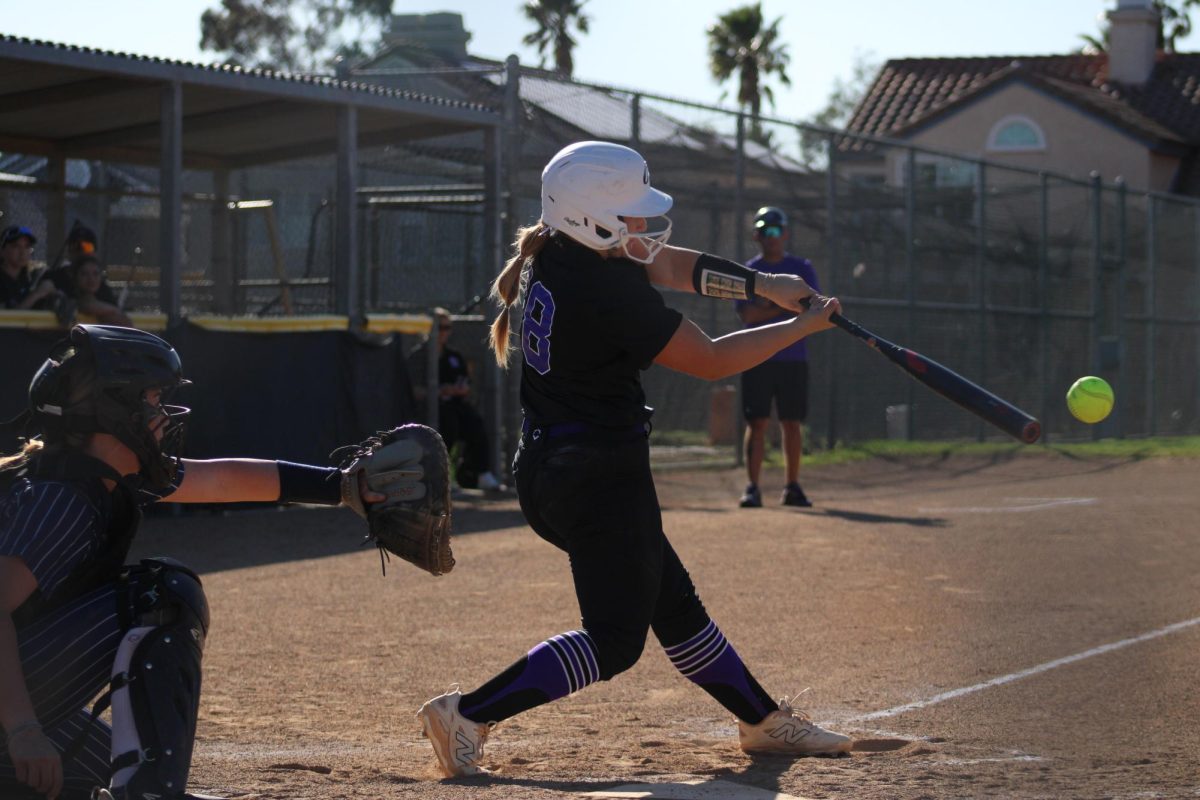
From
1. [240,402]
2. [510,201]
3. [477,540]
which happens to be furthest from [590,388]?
[510,201]

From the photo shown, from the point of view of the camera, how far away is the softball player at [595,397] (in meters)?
4.14

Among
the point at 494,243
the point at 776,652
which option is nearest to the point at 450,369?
the point at 494,243

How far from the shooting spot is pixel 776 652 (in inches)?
253

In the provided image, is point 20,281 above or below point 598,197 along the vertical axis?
above

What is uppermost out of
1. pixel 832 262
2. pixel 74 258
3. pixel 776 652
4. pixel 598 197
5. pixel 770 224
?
pixel 832 262

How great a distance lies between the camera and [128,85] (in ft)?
37.6

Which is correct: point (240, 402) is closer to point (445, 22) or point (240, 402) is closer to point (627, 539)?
point (627, 539)

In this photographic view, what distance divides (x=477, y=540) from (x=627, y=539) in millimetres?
5932

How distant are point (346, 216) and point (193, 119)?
2143 millimetres

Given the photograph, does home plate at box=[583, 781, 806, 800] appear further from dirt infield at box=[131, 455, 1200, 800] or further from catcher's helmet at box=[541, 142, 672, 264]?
catcher's helmet at box=[541, 142, 672, 264]

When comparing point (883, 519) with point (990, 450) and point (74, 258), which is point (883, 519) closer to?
point (74, 258)

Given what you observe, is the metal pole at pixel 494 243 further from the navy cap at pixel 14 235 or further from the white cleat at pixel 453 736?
the white cleat at pixel 453 736

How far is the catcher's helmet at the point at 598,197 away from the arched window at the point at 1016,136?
114 feet

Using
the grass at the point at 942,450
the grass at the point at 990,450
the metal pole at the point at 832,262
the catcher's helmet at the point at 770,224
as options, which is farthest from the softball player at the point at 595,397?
the metal pole at the point at 832,262
